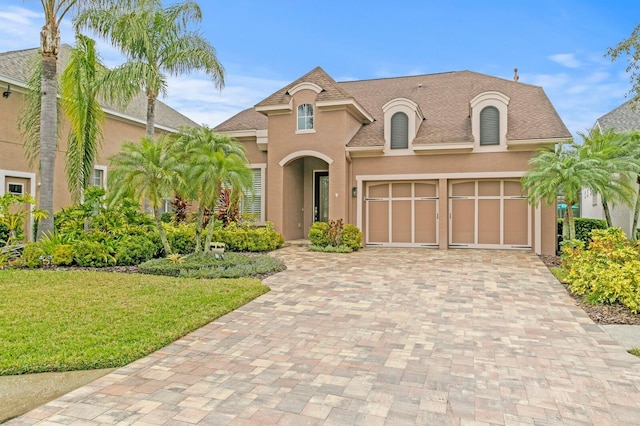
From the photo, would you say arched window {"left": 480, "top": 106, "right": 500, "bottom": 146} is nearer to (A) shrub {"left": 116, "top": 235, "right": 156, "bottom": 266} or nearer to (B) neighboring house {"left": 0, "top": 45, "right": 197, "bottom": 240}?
(A) shrub {"left": 116, "top": 235, "right": 156, "bottom": 266}

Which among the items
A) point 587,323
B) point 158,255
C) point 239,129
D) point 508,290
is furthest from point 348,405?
point 239,129

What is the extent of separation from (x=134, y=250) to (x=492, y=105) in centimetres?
1242

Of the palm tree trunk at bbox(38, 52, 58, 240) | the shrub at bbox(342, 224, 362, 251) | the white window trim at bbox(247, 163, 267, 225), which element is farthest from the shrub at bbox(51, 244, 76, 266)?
the shrub at bbox(342, 224, 362, 251)

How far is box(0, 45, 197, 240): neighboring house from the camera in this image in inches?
533

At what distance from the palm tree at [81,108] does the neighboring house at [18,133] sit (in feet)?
5.20

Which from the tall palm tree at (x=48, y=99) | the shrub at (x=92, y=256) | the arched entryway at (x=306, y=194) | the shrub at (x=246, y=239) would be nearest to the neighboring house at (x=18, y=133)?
the tall palm tree at (x=48, y=99)

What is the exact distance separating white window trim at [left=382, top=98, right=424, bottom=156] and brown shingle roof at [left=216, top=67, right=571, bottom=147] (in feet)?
0.93

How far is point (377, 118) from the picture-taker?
1777 centimetres

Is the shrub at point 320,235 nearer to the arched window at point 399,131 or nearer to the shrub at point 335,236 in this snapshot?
the shrub at point 335,236

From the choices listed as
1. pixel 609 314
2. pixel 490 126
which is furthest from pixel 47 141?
pixel 490 126

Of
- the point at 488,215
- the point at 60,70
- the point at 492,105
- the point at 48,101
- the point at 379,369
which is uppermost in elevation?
the point at 60,70

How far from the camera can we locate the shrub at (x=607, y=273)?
7.21 meters

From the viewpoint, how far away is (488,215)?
15750 millimetres

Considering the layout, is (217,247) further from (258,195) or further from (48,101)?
(258,195)
